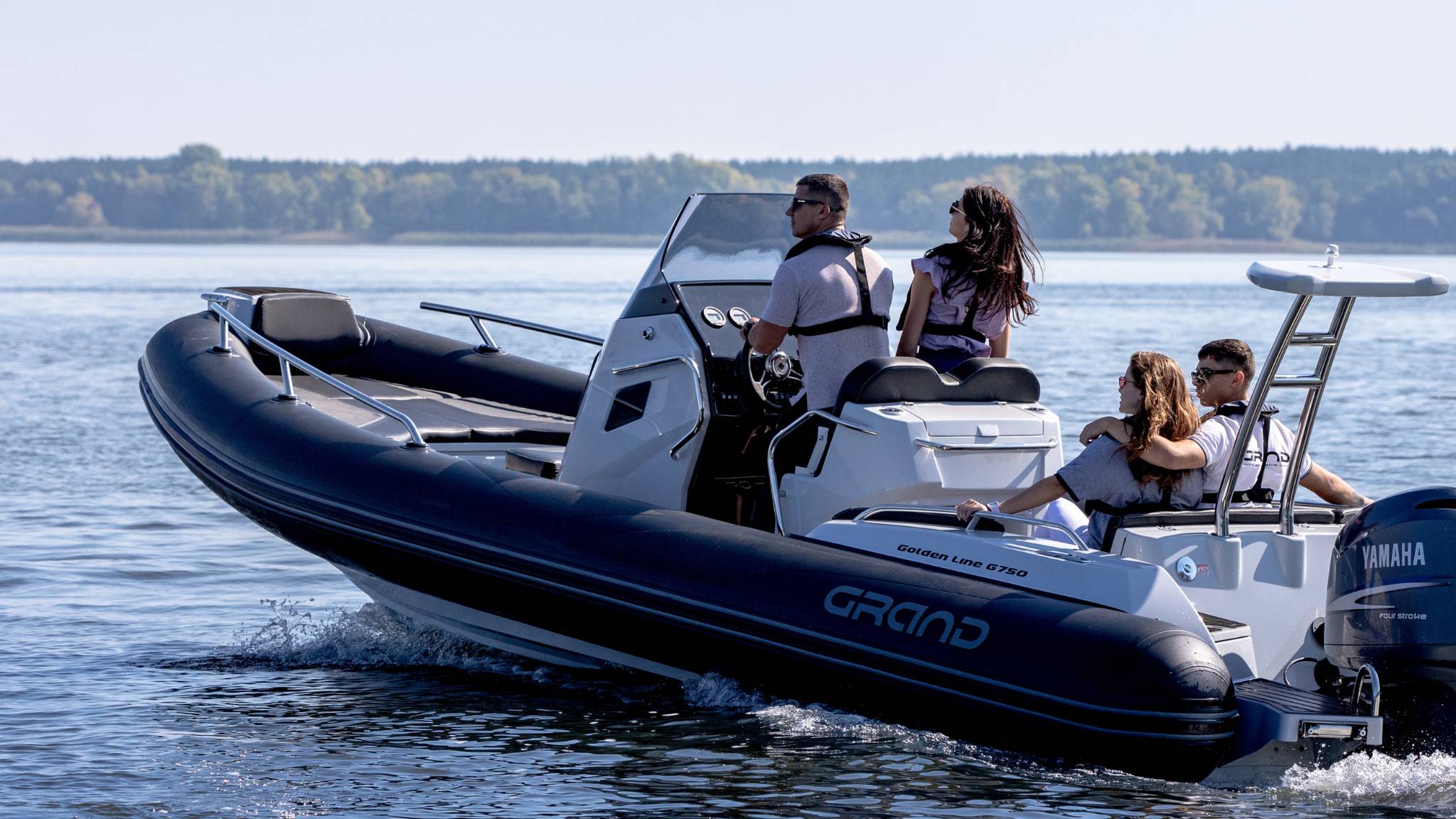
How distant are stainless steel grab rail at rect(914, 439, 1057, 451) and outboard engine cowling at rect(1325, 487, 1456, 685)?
1.00 meters

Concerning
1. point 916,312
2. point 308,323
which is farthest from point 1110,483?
point 308,323

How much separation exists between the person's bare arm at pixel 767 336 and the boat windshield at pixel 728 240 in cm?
60

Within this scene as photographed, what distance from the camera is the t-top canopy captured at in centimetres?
405

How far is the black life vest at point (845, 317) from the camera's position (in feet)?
17.0

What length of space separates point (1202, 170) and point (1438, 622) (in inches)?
3556

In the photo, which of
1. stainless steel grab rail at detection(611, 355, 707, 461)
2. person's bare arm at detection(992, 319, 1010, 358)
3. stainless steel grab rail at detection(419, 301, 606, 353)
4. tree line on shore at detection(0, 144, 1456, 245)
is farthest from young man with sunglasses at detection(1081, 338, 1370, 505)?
tree line on shore at detection(0, 144, 1456, 245)

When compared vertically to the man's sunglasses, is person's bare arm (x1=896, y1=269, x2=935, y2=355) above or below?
above

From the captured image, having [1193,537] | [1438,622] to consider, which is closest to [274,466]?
[1193,537]

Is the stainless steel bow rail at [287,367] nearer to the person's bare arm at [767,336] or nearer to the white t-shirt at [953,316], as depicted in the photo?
the person's bare arm at [767,336]

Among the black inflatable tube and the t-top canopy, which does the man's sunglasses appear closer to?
the t-top canopy

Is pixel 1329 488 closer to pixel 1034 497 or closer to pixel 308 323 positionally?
pixel 1034 497

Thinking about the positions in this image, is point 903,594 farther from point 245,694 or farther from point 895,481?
point 245,694

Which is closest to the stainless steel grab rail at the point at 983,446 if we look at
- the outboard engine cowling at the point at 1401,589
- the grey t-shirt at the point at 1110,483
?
the grey t-shirt at the point at 1110,483

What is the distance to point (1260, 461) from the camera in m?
4.77
